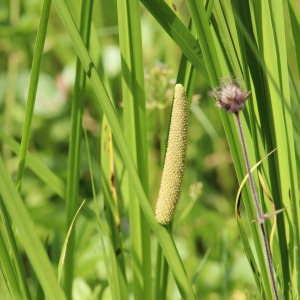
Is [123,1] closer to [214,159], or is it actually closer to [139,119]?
[139,119]

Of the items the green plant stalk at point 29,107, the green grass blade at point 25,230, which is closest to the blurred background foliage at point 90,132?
the green plant stalk at point 29,107

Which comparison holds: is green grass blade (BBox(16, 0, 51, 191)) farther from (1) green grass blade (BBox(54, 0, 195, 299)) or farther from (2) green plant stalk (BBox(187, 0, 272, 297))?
(2) green plant stalk (BBox(187, 0, 272, 297))

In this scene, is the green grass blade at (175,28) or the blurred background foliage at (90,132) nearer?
the green grass blade at (175,28)

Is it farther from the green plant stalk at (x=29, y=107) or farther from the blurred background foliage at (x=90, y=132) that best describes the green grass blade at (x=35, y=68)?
the blurred background foliage at (x=90, y=132)

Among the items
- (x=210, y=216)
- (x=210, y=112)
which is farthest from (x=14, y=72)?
(x=210, y=216)

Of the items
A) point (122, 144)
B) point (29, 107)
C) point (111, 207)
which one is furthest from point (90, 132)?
point (122, 144)
